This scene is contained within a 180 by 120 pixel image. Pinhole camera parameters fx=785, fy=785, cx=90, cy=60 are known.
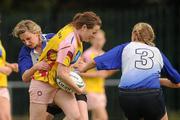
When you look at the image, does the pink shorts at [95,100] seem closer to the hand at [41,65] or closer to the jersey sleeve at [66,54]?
the hand at [41,65]

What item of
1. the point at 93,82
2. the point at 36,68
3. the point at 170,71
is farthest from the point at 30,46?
the point at 93,82

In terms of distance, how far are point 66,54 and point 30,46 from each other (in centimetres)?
83

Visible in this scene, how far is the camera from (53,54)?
9.43m

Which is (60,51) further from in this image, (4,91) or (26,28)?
(4,91)

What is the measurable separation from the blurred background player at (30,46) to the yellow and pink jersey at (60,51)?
176 millimetres

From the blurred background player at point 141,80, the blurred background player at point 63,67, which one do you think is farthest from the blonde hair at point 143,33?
the blurred background player at point 63,67

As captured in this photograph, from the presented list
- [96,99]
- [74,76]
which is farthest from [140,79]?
[96,99]

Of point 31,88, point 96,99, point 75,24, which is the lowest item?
point 96,99

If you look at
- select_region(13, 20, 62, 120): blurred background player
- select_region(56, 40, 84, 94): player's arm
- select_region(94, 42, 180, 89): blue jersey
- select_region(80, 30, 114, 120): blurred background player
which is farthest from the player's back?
select_region(80, 30, 114, 120): blurred background player

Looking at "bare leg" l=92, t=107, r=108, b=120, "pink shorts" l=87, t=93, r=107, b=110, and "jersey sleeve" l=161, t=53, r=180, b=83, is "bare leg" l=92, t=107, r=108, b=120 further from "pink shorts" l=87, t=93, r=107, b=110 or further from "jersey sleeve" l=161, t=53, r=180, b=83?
"jersey sleeve" l=161, t=53, r=180, b=83

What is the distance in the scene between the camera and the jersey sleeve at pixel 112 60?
30.9ft

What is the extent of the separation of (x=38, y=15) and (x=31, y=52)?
25.0ft

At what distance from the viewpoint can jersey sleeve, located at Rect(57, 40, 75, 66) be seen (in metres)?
9.08

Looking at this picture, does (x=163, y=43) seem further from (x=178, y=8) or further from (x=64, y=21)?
(x=64, y=21)
